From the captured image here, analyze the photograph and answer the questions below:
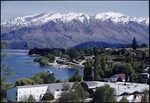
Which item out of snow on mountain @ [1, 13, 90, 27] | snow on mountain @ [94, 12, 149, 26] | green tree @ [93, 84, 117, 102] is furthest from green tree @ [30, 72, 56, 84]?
snow on mountain @ [94, 12, 149, 26]

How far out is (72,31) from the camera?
125438 millimetres

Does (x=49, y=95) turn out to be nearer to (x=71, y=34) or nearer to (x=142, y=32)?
(x=71, y=34)

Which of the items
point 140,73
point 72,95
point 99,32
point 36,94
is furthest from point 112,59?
point 99,32

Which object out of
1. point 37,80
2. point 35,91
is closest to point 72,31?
point 37,80

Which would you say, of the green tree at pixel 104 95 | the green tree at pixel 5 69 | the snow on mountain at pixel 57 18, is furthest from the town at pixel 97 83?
the snow on mountain at pixel 57 18

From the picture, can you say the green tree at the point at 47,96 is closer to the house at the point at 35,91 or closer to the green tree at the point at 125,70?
the house at the point at 35,91

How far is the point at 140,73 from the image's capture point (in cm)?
1994

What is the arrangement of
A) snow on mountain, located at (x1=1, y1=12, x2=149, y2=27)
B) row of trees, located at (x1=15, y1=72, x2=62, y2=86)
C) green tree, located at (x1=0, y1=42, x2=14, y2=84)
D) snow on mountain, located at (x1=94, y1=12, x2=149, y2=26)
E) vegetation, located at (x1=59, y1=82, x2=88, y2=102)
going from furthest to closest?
1. snow on mountain, located at (x1=94, y1=12, x2=149, y2=26)
2. snow on mountain, located at (x1=1, y1=12, x2=149, y2=27)
3. row of trees, located at (x1=15, y1=72, x2=62, y2=86)
4. vegetation, located at (x1=59, y1=82, x2=88, y2=102)
5. green tree, located at (x1=0, y1=42, x2=14, y2=84)

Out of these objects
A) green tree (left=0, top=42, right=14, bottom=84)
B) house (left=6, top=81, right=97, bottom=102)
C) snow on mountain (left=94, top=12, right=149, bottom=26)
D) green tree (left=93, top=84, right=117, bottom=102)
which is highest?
snow on mountain (left=94, top=12, right=149, bottom=26)

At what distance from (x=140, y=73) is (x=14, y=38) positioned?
9863cm

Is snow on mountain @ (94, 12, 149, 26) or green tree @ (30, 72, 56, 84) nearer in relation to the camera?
green tree @ (30, 72, 56, 84)

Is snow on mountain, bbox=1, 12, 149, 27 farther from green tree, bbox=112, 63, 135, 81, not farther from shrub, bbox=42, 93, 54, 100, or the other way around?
shrub, bbox=42, 93, 54, 100

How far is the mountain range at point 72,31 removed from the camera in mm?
110125

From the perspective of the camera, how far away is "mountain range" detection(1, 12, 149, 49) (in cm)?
11012
